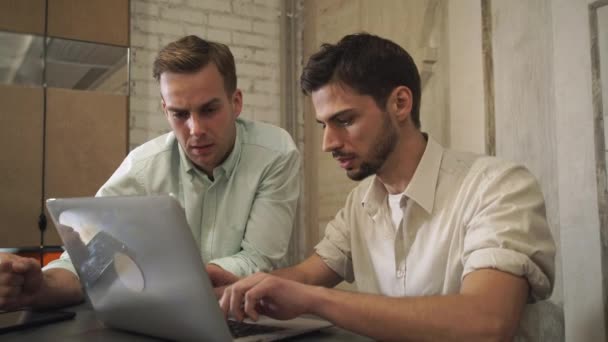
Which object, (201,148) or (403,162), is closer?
(403,162)

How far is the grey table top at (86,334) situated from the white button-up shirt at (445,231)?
266 millimetres

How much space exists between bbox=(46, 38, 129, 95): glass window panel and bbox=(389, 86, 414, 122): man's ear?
1.88 metres

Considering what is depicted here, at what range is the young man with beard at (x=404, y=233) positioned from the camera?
89 cm

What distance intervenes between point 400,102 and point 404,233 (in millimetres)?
293

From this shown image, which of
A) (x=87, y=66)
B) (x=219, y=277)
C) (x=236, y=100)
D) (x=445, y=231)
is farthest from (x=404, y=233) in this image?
(x=87, y=66)

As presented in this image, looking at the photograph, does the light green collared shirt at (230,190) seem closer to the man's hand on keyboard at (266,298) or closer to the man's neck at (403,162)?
the man's neck at (403,162)

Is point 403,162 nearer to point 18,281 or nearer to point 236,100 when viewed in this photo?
point 236,100

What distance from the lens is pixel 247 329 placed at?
0.90 metres

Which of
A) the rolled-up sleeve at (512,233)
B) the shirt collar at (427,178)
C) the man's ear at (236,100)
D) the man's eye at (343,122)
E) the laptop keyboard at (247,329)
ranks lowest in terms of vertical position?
the laptop keyboard at (247,329)

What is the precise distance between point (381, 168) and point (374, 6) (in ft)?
5.44

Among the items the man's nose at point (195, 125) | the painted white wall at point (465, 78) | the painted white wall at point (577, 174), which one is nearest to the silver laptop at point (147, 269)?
the man's nose at point (195, 125)

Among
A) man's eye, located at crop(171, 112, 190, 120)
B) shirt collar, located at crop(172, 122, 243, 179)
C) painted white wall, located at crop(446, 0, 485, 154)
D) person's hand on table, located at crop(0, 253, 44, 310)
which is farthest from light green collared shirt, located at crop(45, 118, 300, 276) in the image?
painted white wall, located at crop(446, 0, 485, 154)

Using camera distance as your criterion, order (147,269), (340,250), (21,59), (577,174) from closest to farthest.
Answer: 1. (147,269)
2. (340,250)
3. (577,174)
4. (21,59)

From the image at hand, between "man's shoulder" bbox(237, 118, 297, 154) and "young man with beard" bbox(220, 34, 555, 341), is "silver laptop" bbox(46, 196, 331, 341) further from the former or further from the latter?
"man's shoulder" bbox(237, 118, 297, 154)
